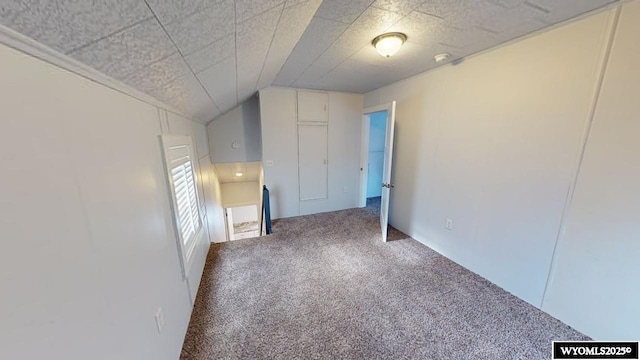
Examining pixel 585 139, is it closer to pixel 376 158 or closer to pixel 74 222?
pixel 74 222

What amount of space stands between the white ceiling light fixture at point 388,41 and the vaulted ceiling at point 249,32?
0.24 ft

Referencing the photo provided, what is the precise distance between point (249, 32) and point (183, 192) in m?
1.44

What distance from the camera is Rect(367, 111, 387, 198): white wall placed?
499 cm

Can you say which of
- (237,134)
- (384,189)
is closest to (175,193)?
(384,189)

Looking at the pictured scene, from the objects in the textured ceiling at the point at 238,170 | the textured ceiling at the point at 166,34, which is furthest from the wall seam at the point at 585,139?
the textured ceiling at the point at 238,170

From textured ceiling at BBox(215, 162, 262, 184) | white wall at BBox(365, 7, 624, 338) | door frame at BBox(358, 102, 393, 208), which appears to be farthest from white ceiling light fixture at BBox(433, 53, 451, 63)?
textured ceiling at BBox(215, 162, 262, 184)

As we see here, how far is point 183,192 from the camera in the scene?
1.99 m

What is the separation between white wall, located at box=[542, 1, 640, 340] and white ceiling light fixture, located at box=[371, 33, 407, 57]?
1.30 m

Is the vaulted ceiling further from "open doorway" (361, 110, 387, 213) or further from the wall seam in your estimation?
"open doorway" (361, 110, 387, 213)

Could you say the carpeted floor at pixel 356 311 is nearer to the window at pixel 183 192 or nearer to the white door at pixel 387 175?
the white door at pixel 387 175

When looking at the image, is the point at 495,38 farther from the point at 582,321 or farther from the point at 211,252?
the point at 211,252

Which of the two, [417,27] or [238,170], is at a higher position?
[417,27]

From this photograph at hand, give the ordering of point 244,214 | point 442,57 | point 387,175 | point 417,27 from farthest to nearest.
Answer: point 244,214, point 387,175, point 442,57, point 417,27

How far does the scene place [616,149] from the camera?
1.43 meters
